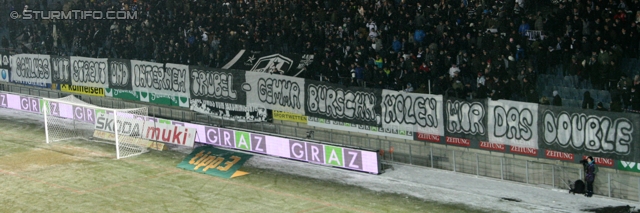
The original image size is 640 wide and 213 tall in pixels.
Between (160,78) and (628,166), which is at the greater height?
(160,78)

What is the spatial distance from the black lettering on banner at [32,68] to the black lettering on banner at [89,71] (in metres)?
2.66

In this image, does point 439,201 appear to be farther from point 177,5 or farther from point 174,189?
point 177,5

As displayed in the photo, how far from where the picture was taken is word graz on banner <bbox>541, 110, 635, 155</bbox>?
24.9 m

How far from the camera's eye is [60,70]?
147 ft

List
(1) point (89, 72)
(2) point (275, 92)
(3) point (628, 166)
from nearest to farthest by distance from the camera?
1. (3) point (628, 166)
2. (2) point (275, 92)
3. (1) point (89, 72)

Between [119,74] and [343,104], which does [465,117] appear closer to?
[343,104]

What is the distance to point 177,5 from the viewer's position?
47469mm

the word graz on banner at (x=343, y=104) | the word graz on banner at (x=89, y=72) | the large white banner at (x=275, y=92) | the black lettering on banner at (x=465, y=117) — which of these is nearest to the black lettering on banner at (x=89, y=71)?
the word graz on banner at (x=89, y=72)

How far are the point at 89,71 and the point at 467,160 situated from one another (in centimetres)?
2251

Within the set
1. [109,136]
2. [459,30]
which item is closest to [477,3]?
[459,30]

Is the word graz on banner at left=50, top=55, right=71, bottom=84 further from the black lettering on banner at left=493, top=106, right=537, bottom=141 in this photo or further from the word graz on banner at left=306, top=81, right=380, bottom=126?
the black lettering on banner at left=493, top=106, right=537, bottom=141

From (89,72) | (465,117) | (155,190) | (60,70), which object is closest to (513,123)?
(465,117)

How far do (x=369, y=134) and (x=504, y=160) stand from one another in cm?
613

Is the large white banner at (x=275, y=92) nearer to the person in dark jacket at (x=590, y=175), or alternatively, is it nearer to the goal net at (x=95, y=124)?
the goal net at (x=95, y=124)
